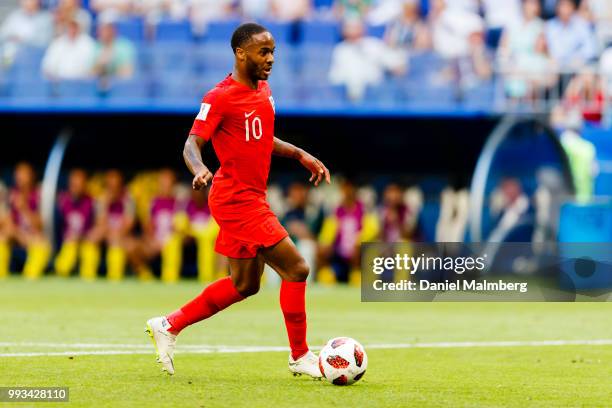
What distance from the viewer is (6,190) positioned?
20578mm

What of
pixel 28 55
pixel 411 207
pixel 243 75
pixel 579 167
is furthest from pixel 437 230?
pixel 243 75

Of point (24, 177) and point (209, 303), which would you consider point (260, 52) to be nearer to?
point (209, 303)

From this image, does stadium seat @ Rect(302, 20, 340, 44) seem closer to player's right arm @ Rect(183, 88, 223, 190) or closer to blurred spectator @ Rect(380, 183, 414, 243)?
blurred spectator @ Rect(380, 183, 414, 243)

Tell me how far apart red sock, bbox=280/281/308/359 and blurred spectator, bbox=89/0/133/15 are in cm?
1421

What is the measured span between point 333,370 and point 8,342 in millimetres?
3182

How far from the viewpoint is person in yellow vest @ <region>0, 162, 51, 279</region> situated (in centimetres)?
1891

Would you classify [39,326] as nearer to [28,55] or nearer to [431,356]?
[431,356]

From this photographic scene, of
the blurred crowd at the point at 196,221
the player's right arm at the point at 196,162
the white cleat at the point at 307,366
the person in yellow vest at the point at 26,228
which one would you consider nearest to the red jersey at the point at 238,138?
the player's right arm at the point at 196,162

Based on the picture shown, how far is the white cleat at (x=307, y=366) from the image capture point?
7.68m

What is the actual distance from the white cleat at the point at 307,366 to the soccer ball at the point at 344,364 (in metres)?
0.20

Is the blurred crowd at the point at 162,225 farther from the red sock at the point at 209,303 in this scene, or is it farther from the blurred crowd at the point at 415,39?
the red sock at the point at 209,303

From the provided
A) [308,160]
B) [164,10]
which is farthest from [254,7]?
[308,160]

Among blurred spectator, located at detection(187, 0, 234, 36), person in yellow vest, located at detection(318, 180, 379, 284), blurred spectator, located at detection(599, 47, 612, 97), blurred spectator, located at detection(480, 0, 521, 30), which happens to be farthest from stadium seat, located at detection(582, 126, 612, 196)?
blurred spectator, located at detection(187, 0, 234, 36)

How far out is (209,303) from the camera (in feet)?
25.8
